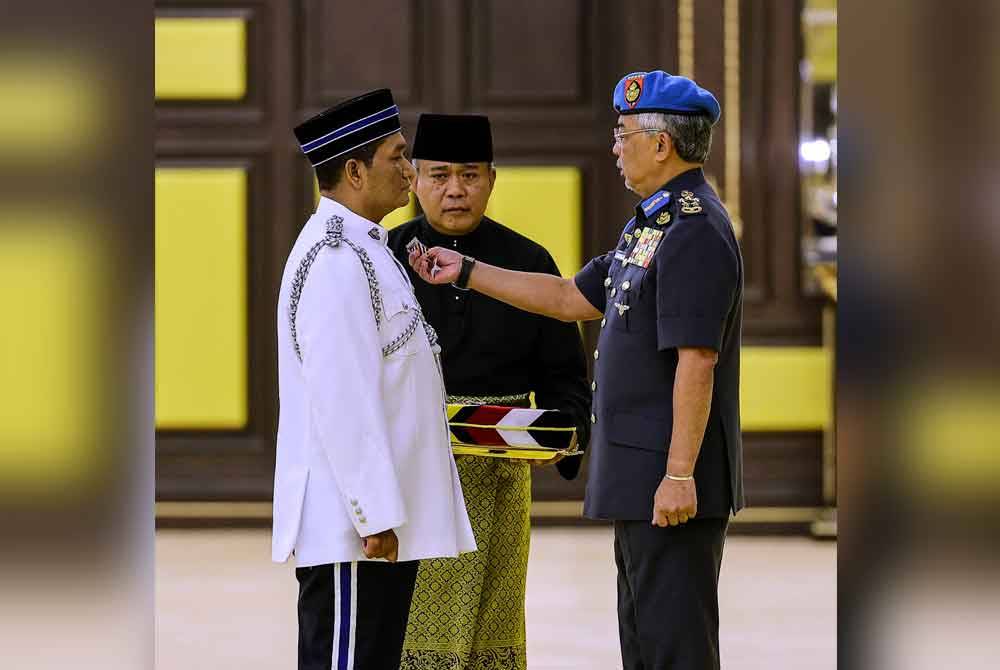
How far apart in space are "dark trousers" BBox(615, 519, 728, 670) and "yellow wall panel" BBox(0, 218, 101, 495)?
2.73ft

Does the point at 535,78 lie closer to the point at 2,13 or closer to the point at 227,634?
the point at 227,634

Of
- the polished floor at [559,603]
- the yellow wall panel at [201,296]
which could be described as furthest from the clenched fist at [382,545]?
the yellow wall panel at [201,296]

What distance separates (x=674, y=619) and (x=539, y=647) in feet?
4.15

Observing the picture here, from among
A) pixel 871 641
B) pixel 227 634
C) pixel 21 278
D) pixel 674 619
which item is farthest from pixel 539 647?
pixel 21 278

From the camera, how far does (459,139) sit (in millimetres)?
2658

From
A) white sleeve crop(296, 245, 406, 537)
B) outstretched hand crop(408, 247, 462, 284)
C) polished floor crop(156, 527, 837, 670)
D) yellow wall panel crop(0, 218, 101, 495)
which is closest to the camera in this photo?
yellow wall panel crop(0, 218, 101, 495)

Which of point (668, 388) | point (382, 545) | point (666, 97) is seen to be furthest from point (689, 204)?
point (382, 545)

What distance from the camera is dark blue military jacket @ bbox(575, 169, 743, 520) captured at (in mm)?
2123

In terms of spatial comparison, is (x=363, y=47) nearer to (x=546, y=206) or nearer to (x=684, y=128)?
(x=546, y=206)

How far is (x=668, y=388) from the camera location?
218 centimetres

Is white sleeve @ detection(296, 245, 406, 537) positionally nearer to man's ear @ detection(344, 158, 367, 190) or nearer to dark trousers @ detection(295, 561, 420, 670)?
dark trousers @ detection(295, 561, 420, 670)

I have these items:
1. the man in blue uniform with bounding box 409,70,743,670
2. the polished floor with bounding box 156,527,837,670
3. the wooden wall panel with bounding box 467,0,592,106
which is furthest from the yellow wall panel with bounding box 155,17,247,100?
the man in blue uniform with bounding box 409,70,743,670

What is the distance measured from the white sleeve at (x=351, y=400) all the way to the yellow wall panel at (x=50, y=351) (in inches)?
11.8

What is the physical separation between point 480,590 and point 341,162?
2.92ft
